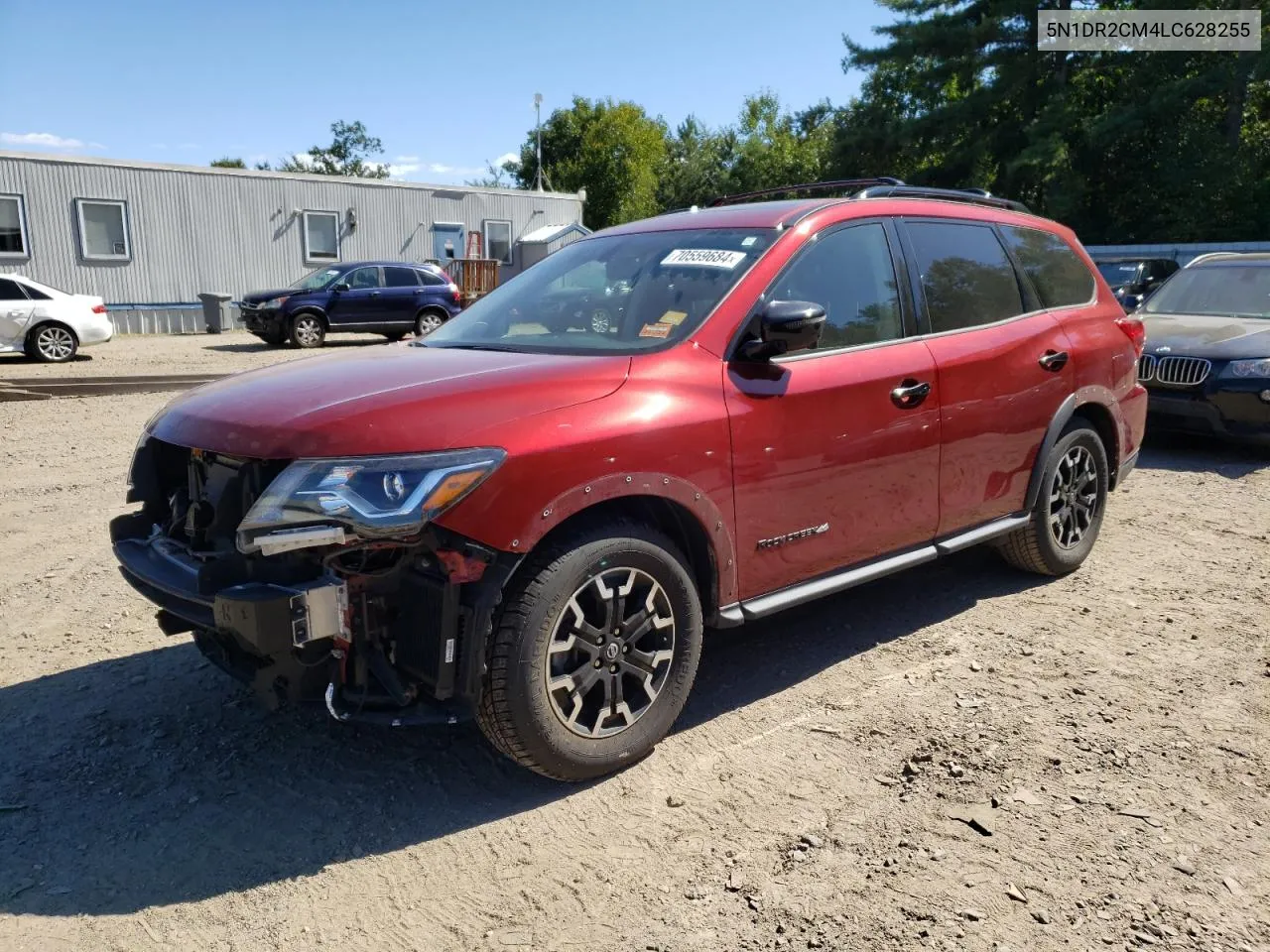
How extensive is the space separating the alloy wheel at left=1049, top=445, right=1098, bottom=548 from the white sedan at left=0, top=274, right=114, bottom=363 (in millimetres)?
16304

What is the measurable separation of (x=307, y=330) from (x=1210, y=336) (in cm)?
1579

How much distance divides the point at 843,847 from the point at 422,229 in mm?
26300

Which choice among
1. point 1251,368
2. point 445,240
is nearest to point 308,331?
point 445,240

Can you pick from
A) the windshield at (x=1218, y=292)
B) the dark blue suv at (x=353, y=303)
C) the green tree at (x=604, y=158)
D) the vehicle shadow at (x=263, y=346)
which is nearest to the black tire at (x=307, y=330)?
the dark blue suv at (x=353, y=303)

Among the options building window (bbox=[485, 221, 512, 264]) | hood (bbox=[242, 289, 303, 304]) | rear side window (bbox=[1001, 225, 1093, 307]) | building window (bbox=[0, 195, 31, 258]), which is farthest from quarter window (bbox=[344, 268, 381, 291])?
rear side window (bbox=[1001, 225, 1093, 307])

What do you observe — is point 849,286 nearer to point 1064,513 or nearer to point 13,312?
point 1064,513

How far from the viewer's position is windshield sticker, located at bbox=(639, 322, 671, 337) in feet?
11.4

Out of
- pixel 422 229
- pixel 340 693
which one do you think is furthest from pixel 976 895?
pixel 422 229

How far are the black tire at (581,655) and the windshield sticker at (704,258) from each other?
3.71 ft

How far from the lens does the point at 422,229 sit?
27.0 m

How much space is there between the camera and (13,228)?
21.5 m

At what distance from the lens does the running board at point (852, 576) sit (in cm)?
344

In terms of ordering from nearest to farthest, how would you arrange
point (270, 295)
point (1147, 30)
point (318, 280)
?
1. point (270, 295)
2. point (318, 280)
3. point (1147, 30)

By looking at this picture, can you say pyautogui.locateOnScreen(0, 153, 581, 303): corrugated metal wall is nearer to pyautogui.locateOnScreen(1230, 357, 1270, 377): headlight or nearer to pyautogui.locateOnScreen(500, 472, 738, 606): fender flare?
pyautogui.locateOnScreen(1230, 357, 1270, 377): headlight
